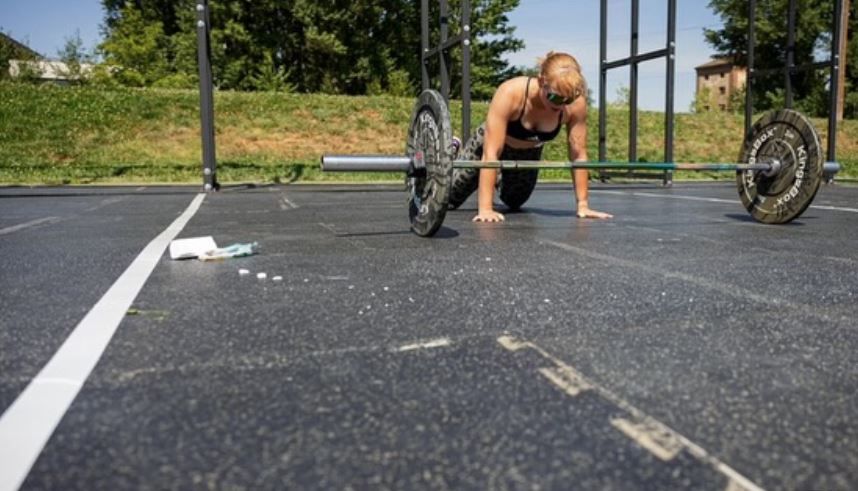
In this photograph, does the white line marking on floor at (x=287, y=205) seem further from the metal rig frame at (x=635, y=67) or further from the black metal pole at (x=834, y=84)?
the black metal pole at (x=834, y=84)

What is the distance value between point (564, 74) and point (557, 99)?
0.15m

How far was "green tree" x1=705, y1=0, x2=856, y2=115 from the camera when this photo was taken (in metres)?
32.4

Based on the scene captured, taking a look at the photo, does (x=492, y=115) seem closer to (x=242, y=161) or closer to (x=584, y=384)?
(x=584, y=384)

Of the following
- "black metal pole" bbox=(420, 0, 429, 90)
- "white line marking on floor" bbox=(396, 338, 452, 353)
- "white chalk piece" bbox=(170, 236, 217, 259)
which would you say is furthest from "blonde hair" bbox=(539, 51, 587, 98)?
"black metal pole" bbox=(420, 0, 429, 90)

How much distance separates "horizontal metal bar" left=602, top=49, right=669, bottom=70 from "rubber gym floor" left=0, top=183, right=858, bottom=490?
5396 mm

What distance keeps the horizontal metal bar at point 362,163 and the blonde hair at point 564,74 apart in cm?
90

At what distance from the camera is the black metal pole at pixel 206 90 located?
7059 mm

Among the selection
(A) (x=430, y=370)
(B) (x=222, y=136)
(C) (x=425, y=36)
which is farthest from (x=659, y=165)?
(B) (x=222, y=136)

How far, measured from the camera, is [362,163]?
3238 mm

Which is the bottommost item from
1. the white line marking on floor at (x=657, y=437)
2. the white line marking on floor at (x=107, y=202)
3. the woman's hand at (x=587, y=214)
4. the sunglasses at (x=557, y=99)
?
the white line marking on floor at (x=657, y=437)

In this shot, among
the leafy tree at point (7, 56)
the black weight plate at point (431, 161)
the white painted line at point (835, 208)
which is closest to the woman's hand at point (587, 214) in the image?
the black weight plate at point (431, 161)

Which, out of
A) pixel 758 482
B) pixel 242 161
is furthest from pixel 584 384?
pixel 242 161

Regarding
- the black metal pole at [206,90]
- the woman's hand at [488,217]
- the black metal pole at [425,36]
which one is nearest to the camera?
the woman's hand at [488,217]

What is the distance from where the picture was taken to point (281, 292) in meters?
2.04
